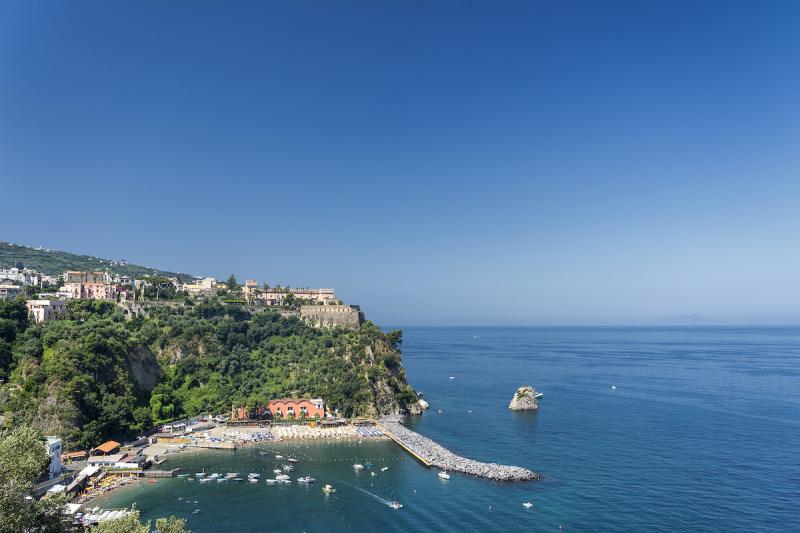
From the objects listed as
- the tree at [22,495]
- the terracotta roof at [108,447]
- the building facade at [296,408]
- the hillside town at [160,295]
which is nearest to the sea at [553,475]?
the terracotta roof at [108,447]

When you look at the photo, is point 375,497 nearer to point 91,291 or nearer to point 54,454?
point 54,454

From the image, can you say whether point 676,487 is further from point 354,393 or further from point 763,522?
point 354,393

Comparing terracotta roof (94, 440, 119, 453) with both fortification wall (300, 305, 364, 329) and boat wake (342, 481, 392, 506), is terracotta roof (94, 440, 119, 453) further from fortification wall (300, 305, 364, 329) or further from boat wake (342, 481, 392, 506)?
fortification wall (300, 305, 364, 329)

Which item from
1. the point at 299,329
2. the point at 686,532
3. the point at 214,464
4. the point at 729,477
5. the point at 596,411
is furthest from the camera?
the point at 299,329

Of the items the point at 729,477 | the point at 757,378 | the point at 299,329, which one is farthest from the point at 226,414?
the point at 757,378

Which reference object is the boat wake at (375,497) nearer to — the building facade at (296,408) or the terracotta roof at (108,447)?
the building facade at (296,408)
